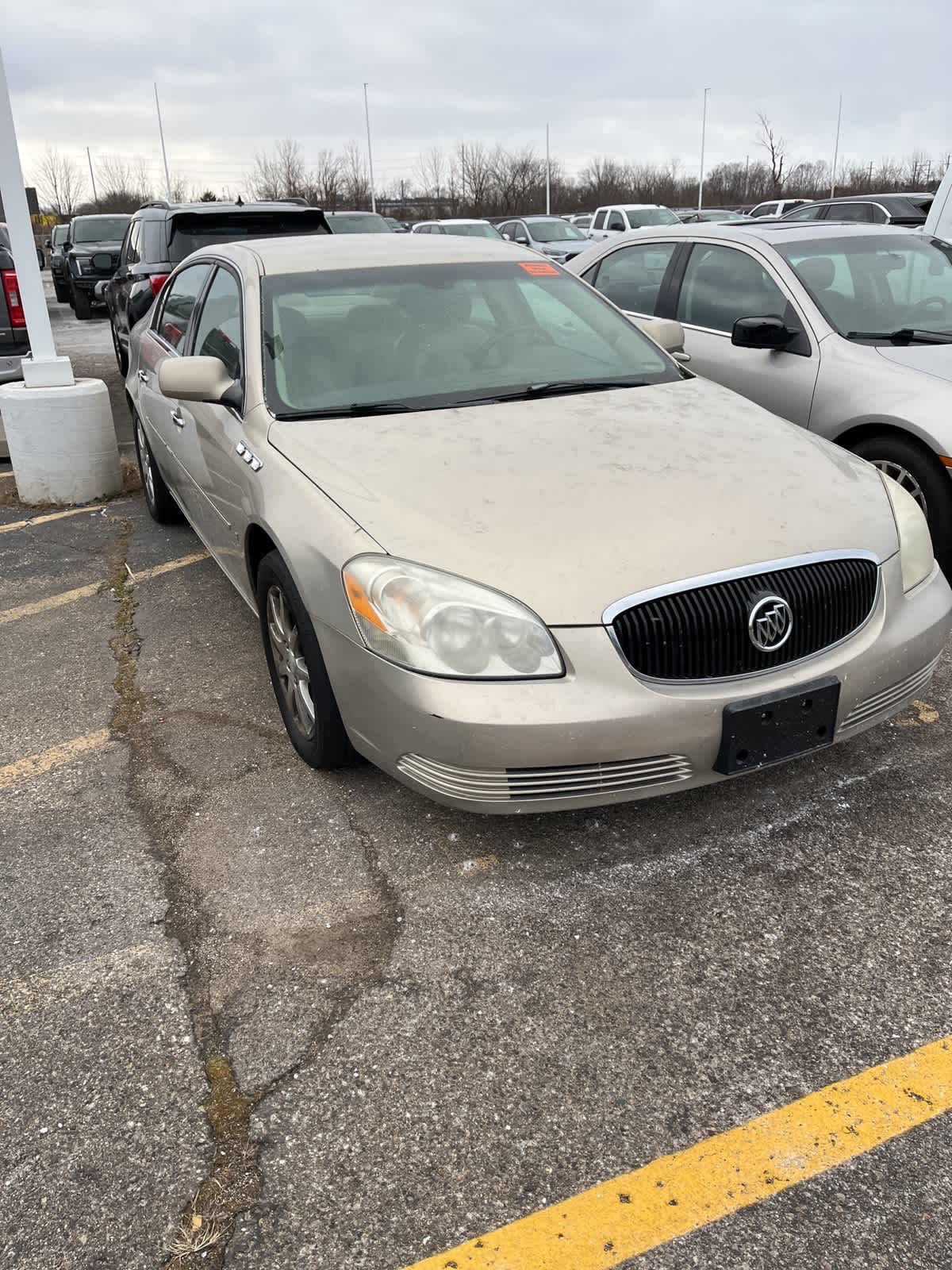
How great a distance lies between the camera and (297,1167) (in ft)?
6.38

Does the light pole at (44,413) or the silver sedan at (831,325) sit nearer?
the silver sedan at (831,325)

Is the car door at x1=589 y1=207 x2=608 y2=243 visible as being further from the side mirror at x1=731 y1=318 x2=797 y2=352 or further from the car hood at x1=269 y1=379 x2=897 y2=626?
the car hood at x1=269 y1=379 x2=897 y2=626

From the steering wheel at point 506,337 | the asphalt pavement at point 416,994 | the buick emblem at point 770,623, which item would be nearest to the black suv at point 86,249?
the steering wheel at point 506,337

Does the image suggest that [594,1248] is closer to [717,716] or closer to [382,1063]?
[382,1063]

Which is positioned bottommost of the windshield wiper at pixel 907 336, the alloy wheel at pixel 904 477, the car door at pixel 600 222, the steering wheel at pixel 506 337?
the alloy wheel at pixel 904 477

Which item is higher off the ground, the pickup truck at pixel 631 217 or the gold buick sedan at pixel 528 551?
the pickup truck at pixel 631 217

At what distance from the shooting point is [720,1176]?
191 centimetres

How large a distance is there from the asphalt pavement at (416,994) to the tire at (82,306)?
16492 mm

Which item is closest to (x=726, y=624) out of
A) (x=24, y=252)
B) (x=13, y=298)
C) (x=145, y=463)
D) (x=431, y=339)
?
(x=431, y=339)

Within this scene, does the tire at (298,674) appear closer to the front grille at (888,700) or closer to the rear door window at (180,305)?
the front grille at (888,700)

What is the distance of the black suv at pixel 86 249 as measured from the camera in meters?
17.9

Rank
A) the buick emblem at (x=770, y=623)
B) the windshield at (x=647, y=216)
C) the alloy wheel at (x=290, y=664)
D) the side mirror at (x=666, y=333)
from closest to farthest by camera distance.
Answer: the buick emblem at (x=770, y=623), the alloy wheel at (x=290, y=664), the side mirror at (x=666, y=333), the windshield at (x=647, y=216)

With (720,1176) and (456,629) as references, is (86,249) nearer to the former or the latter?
(456,629)

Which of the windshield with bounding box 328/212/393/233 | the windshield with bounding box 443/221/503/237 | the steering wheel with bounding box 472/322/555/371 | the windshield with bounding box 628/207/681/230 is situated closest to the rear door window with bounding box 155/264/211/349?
the steering wheel with bounding box 472/322/555/371
